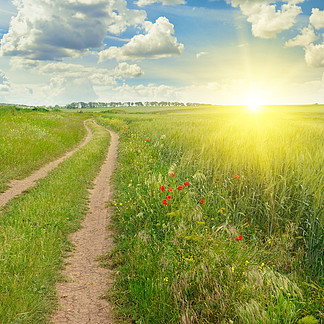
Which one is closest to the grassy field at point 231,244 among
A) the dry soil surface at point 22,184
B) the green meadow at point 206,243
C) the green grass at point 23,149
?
the green meadow at point 206,243

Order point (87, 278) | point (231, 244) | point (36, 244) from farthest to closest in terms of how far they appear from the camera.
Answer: point (36, 244) < point (87, 278) < point (231, 244)

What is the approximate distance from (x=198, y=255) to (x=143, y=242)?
1.41 metres

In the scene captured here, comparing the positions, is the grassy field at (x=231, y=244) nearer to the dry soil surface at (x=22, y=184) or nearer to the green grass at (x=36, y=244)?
the green grass at (x=36, y=244)

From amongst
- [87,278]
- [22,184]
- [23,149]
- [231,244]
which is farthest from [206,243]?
[23,149]

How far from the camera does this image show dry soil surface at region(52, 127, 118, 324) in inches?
152

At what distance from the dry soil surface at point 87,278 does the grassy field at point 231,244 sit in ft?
0.91

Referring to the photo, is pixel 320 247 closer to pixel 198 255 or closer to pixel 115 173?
pixel 198 255

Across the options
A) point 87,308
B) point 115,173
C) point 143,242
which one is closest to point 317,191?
point 143,242

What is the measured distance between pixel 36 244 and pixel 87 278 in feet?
4.51

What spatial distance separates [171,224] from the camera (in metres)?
5.27

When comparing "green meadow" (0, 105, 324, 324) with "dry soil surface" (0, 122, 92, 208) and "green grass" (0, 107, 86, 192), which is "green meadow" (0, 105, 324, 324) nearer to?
"dry soil surface" (0, 122, 92, 208)

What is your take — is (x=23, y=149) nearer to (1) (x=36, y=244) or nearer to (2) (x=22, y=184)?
(2) (x=22, y=184)

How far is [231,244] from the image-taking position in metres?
4.24

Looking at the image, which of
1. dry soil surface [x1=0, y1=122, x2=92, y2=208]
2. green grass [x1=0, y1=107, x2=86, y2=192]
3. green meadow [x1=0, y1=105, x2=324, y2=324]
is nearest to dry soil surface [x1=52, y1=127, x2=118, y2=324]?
green meadow [x1=0, y1=105, x2=324, y2=324]
